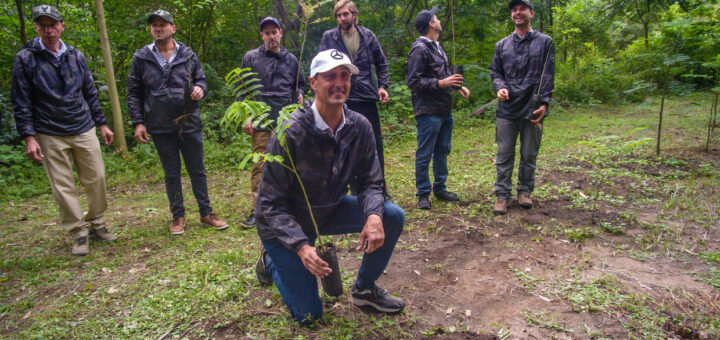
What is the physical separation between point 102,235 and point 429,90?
3699 millimetres

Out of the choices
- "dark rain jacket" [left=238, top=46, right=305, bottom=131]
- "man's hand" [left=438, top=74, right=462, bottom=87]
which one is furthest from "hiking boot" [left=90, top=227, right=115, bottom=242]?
"man's hand" [left=438, top=74, right=462, bottom=87]

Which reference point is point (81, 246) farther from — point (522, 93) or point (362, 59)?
point (522, 93)

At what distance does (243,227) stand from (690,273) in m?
3.90

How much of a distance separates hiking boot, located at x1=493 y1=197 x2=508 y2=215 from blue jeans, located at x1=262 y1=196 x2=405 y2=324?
7.07 feet

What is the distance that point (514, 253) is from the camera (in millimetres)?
3617

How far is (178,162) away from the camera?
14.8ft

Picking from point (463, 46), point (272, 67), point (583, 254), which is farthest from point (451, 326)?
point (463, 46)

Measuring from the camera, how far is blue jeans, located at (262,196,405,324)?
2564 mm

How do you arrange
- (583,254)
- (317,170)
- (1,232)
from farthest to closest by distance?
(1,232)
(583,254)
(317,170)

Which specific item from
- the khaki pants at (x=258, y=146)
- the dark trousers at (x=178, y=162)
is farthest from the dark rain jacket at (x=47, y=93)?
the khaki pants at (x=258, y=146)

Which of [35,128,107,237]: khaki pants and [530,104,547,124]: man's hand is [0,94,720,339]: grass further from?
[530,104,547,124]: man's hand

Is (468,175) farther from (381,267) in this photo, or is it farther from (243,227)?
(381,267)

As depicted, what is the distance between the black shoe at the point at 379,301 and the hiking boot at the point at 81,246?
2853 millimetres

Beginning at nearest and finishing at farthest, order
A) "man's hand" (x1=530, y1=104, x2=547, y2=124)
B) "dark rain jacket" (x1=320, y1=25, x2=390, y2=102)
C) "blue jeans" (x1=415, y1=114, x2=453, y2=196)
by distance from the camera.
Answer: "man's hand" (x1=530, y1=104, x2=547, y2=124) → "dark rain jacket" (x1=320, y1=25, x2=390, y2=102) → "blue jeans" (x1=415, y1=114, x2=453, y2=196)
